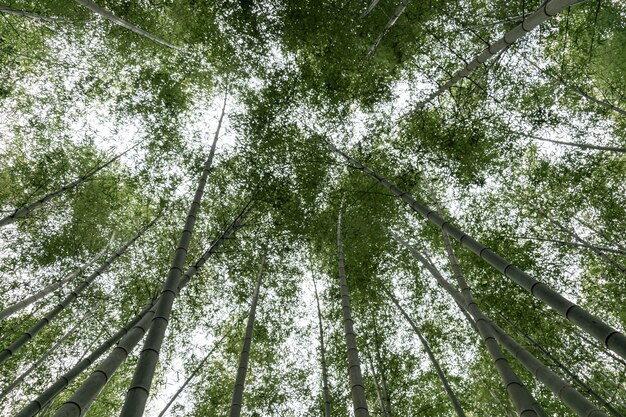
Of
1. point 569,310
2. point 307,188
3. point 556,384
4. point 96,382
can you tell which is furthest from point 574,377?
point 96,382

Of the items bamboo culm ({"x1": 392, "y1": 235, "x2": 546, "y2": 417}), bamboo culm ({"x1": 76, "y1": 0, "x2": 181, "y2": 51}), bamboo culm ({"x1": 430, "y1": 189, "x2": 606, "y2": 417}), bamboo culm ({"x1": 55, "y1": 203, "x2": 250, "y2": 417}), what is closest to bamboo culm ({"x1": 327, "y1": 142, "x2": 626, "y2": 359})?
bamboo culm ({"x1": 430, "y1": 189, "x2": 606, "y2": 417})

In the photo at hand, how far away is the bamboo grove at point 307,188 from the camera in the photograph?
6.36 m

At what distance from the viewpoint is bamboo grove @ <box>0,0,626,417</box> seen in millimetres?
6363

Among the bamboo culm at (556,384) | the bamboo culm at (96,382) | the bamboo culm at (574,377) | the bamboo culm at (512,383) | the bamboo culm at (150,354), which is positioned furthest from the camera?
the bamboo culm at (574,377)

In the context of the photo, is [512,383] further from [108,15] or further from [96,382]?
[108,15]

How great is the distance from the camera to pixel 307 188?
22.3 ft

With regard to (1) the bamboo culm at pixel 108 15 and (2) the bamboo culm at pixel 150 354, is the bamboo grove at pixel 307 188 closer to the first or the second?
(1) the bamboo culm at pixel 108 15

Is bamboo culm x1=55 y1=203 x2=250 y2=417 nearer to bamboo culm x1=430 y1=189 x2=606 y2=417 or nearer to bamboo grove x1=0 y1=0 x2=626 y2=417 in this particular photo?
bamboo culm x1=430 y1=189 x2=606 y2=417

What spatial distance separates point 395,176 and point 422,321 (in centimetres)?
337

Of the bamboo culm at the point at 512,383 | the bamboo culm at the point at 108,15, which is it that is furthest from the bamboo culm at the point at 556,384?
the bamboo culm at the point at 108,15

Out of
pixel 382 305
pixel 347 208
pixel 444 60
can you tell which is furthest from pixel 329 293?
pixel 444 60

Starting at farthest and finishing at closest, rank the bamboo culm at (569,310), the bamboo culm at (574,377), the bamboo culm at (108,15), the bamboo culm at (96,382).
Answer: the bamboo culm at (574,377), the bamboo culm at (108,15), the bamboo culm at (569,310), the bamboo culm at (96,382)

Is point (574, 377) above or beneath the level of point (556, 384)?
above

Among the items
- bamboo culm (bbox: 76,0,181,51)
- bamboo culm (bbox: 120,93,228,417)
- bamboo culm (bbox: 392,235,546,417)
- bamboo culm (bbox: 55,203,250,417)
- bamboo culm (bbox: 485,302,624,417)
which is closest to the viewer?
bamboo culm (bbox: 120,93,228,417)
